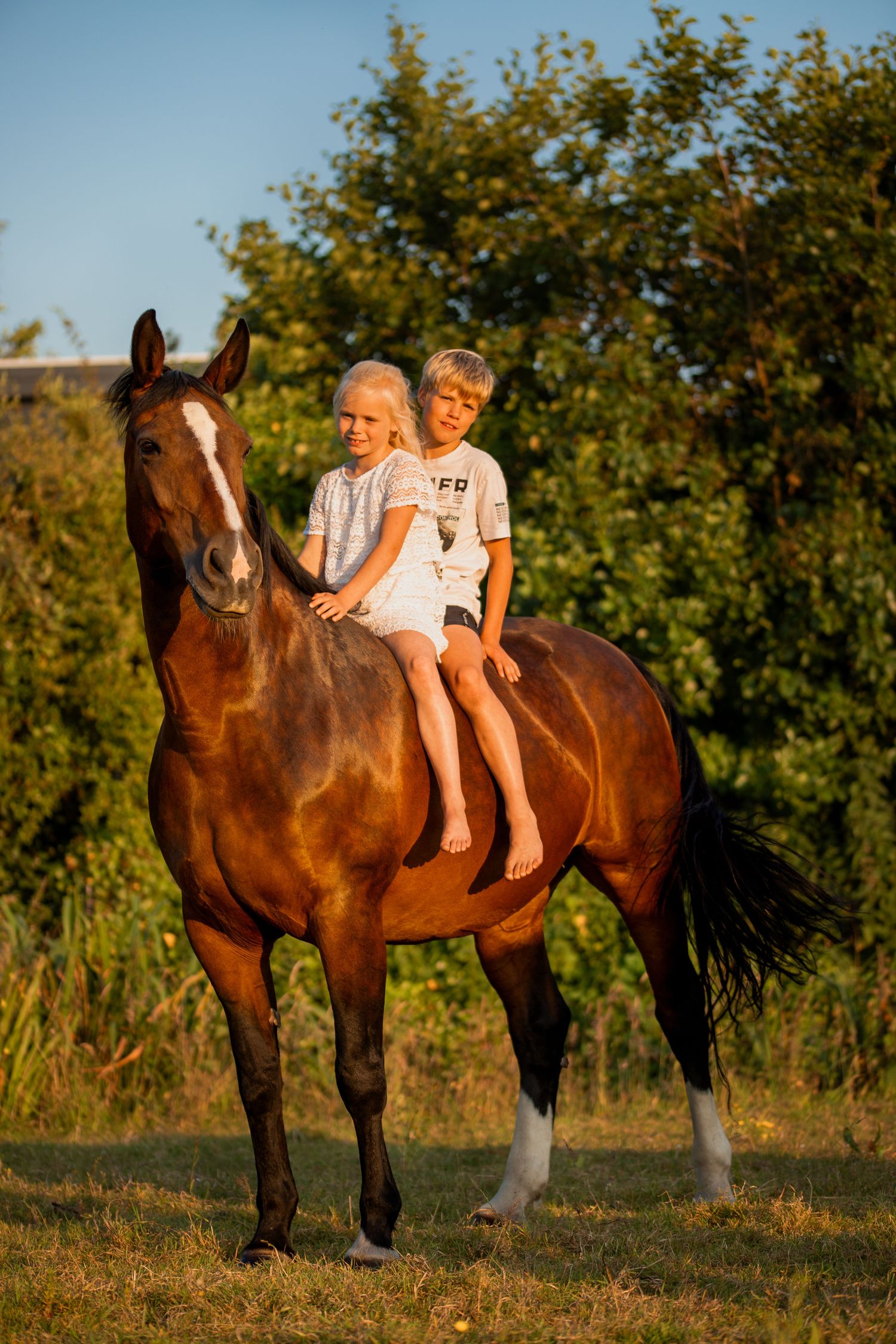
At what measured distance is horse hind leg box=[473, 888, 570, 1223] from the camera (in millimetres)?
4559

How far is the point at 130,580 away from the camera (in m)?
8.09

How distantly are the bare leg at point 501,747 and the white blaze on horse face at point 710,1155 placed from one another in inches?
49.8

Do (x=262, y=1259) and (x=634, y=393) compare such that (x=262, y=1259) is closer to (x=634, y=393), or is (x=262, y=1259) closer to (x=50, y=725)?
(x=50, y=725)

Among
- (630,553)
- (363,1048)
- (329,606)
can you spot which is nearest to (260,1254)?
(363,1048)

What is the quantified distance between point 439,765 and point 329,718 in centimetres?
42

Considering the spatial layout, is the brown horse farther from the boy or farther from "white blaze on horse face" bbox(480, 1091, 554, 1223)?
the boy

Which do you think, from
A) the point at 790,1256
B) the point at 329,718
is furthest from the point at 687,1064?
the point at 329,718

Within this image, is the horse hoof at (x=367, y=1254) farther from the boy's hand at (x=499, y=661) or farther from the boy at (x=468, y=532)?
the boy's hand at (x=499, y=661)

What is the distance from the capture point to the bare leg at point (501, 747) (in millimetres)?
4203

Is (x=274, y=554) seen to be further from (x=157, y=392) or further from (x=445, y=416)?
(x=445, y=416)

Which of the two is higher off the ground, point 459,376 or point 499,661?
point 459,376

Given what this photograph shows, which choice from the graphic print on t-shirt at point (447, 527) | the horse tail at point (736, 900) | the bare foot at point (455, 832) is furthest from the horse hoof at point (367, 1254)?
the graphic print on t-shirt at point (447, 527)

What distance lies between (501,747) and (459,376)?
54.7 inches

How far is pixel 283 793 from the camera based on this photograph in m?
3.57
